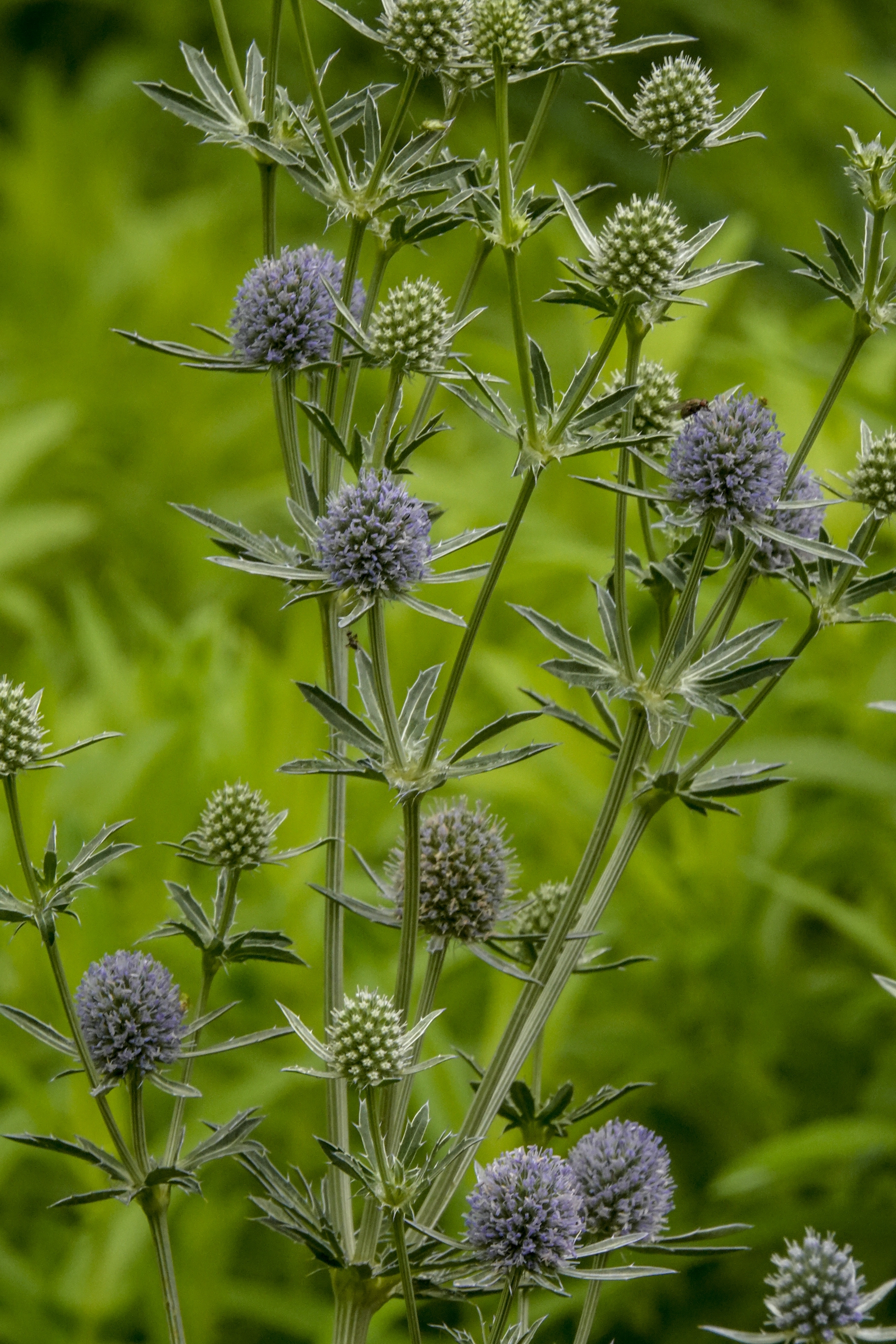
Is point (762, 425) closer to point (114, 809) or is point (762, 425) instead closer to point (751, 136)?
point (751, 136)

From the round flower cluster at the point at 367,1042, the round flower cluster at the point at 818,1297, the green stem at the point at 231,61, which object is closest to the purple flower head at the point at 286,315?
the green stem at the point at 231,61

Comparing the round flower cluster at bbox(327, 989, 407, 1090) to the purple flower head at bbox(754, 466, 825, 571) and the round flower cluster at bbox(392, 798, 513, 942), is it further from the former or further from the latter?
the purple flower head at bbox(754, 466, 825, 571)

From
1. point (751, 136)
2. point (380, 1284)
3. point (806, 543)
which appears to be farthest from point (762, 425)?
point (380, 1284)

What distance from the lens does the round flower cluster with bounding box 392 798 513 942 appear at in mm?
1175

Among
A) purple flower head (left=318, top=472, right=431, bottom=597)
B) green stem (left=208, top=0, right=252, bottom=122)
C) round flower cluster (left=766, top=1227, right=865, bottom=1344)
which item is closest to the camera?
round flower cluster (left=766, top=1227, right=865, bottom=1344)

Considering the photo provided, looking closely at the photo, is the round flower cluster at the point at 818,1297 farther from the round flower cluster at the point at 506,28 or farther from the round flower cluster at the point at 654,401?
the round flower cluster at the point at 506,28

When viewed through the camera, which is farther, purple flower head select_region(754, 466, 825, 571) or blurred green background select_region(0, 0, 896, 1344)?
blurred green background select_region(0, 0, 896, 1344)

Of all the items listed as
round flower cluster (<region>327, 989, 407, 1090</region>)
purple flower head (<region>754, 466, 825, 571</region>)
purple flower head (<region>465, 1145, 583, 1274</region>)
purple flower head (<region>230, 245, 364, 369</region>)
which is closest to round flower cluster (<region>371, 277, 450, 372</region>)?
purple flower head (<region>230, 245, 364, 369</region>)

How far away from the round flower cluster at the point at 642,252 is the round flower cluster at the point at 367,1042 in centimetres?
55

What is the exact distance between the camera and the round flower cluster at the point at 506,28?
1.07 metres

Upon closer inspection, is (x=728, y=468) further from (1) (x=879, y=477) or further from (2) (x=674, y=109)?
(2) (x=674, y=109)

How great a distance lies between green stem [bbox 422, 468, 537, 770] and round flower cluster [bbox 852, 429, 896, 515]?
0.31 metres

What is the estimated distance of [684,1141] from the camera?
8.03ft

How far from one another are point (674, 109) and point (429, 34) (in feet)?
0.66
